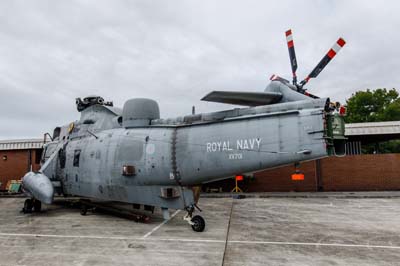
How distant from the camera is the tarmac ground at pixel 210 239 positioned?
5867 millimetres

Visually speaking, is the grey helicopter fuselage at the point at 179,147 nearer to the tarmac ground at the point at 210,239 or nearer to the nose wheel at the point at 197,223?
the nose wheel at the point at 197,223

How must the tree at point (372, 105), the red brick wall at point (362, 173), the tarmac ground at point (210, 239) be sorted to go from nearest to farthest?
the tarmac ground at point (210, 239) → the red brick wall at point (362, 173) → the tree at point (372, 105)

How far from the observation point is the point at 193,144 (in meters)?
8.13

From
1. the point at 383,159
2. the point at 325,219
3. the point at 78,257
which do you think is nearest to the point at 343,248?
the point at 325,219

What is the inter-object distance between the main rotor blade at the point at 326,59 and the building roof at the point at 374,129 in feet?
43.1

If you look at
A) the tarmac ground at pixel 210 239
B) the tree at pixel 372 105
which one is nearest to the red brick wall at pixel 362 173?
the tarmac ground at pixel 210 239

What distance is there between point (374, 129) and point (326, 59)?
1396cm

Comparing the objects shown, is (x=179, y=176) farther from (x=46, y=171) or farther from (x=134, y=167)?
(x=46, y=171)

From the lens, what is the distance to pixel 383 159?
1942 centimetres

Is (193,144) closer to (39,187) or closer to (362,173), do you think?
(39,187)

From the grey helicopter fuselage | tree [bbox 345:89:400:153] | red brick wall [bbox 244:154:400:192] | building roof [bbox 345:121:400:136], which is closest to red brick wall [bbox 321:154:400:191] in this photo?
red brick wall [bbox 244:154:400:192]

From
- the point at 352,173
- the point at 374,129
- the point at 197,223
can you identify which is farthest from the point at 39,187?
the point at 374,129

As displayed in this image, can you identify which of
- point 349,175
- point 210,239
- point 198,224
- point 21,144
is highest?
point 21,144

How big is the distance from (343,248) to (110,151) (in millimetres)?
7516
